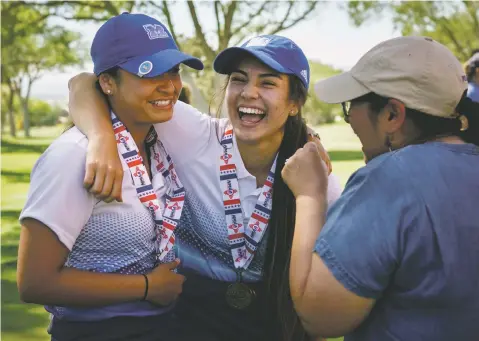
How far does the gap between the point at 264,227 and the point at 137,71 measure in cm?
99

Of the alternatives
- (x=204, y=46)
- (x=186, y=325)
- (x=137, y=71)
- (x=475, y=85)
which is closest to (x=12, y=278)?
(x=186, y=325)

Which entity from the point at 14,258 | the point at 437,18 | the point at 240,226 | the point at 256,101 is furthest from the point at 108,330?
the point at 437,18

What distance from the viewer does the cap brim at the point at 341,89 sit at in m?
2.38

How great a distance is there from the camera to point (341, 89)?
8.04ft

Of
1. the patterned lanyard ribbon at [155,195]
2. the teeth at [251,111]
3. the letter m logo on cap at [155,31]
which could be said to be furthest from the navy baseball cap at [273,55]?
the patterned lanyard ribbon at [155,195]

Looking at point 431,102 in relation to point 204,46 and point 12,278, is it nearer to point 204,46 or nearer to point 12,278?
point 12,278

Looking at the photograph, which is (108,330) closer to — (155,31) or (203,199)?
(203,199)

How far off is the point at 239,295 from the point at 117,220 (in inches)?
31.6

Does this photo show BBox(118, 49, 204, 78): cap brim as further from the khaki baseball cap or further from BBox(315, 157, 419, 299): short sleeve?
BBox(315, 157, 419, 299): short sleeve

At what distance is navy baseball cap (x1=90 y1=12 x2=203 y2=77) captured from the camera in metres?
2.81

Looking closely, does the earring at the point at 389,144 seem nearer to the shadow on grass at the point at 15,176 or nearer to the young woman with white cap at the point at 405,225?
the young woman with white cap at the point at 405,225

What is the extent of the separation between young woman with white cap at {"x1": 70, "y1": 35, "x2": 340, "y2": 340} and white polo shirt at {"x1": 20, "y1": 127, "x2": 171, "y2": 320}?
1.18 feet

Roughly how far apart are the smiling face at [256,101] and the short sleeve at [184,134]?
0.17 metres

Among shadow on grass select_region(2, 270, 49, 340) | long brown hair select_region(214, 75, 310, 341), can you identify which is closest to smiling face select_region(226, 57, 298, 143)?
long brown hair select_region(214, 75, 310, 341)
